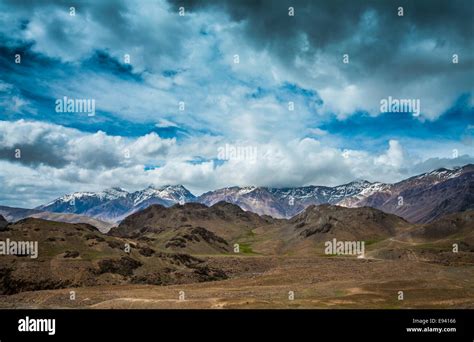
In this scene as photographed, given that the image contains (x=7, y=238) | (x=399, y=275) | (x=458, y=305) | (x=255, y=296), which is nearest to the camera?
(x=458, y=305)

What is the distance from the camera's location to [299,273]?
4304 inches

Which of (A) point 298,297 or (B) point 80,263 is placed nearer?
(A) point 298,297

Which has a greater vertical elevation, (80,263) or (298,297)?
(80,263)

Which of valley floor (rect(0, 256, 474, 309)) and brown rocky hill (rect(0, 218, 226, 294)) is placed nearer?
valley floor (rect(0, 256, 474, 309))

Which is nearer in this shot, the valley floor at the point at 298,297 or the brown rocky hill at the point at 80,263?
the valley floor at the point at 298,297
